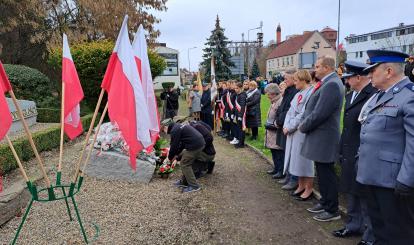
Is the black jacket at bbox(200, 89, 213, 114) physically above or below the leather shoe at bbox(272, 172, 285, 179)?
above

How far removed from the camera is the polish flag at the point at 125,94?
4812mm

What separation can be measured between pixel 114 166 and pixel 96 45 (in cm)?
727

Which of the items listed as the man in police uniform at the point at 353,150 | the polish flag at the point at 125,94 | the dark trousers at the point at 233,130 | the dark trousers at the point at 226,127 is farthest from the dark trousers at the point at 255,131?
the polish flag at the point at 125,94

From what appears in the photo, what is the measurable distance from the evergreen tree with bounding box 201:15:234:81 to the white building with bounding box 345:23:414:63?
2694 cm

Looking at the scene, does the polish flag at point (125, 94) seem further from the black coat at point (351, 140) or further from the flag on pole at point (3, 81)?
the black coat at point (351, 140)

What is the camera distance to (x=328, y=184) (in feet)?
17.4

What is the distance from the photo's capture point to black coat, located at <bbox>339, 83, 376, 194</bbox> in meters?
4.68

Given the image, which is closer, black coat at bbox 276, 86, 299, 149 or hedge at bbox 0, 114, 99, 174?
black coat at bbox 276, 86, 299, 149

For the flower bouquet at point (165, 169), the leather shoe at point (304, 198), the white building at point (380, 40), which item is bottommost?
the leather shoe at point (304, 198)

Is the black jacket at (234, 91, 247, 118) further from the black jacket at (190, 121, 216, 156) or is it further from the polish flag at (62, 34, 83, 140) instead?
the polish flag at (62, 34, 83, 140)

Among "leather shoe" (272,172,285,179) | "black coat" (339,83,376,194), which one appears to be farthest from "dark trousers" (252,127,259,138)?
"black coat" (339,83,376,194)

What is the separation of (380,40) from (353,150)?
253ft

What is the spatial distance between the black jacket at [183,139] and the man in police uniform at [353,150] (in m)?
2.83

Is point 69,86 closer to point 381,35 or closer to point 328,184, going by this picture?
point 328,184
